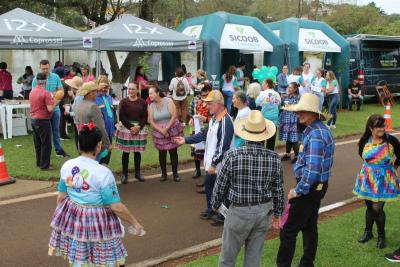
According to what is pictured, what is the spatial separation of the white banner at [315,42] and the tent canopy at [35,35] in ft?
32.0

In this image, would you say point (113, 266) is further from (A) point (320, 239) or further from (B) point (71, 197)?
(A) point (320, 239)

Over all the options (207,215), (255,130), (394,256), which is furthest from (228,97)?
(255,130)

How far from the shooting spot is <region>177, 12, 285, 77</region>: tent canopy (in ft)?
54.7

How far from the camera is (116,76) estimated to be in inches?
783

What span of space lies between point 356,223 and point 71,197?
417 cm

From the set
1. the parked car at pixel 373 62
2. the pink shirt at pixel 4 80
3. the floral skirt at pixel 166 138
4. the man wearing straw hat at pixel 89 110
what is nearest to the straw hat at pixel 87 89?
the man wearing straw hat at pixel 89 110

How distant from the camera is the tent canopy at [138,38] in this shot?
42.6 feet

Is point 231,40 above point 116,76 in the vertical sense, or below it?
above

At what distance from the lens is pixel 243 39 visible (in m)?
17.4

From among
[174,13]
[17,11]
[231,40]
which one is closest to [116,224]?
[17,11]

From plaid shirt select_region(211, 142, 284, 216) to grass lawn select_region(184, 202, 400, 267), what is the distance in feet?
4.41

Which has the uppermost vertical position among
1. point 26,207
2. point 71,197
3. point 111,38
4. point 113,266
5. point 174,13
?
point 174,13

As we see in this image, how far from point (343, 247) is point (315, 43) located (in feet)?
49.3

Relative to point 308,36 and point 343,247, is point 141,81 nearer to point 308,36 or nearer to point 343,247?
point 308,36
